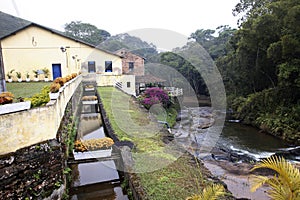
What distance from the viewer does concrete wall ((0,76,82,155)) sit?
10.6ft

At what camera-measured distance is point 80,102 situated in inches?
482

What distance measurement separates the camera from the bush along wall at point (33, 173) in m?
3.21

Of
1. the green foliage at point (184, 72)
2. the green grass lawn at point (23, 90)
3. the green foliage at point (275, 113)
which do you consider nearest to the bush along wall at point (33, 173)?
the green grass lawn at point (23, 90)

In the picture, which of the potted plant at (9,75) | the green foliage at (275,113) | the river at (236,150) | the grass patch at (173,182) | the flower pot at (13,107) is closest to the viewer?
the flower pot at (13,107)

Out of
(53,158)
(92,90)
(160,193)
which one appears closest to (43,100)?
(53,158)

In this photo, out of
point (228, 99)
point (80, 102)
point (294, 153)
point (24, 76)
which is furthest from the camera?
point (228, 99)

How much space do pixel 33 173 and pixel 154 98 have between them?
46.6 feet

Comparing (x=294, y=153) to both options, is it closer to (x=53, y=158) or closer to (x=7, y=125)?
(x=53, y=158)

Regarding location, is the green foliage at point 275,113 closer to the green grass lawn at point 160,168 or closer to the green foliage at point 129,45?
the green grass lawn at point 160,168

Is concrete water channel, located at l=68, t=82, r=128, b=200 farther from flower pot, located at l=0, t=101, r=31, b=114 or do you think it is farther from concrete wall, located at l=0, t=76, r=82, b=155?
flower pot, located at l=0, t=101, r=31, b=114

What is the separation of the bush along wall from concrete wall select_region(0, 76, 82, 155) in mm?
103

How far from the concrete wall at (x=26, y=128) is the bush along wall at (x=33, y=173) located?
0.34ft

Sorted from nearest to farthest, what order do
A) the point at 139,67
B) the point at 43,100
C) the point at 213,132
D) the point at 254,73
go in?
1. the point at 43,100
2. the point at 213,132
3. the point at 254,73
4. the point at 139,67

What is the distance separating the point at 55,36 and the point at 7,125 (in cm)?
1439
